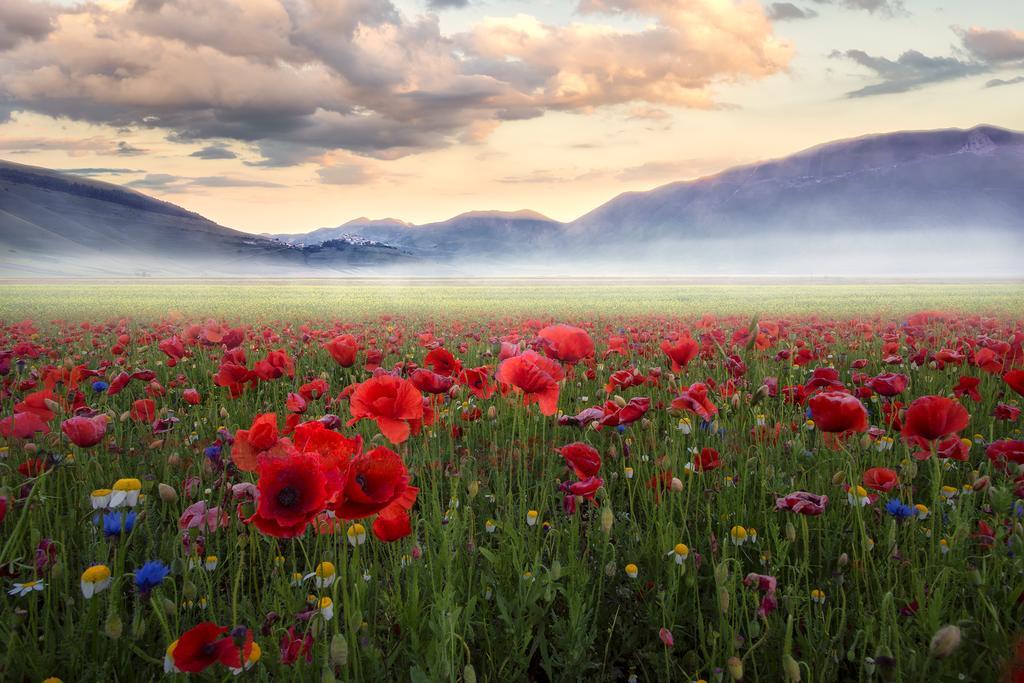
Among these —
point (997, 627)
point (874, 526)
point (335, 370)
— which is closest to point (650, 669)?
point (997, 627)

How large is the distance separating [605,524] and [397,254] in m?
194

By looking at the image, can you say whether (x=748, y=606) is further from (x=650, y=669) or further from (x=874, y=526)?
(x=874, y=526)

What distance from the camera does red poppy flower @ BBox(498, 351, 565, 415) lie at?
237 cm

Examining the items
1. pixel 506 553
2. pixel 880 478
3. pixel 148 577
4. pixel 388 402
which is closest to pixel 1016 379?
pixel 880 478

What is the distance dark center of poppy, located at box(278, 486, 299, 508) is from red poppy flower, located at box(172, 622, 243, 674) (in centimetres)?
24

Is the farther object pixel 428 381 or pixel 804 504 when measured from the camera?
pixel 428 381

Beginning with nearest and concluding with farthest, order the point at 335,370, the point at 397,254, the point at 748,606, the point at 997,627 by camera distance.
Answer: the point at 997,627
the point at 748,606
the point at 335,370
the point at 397,254

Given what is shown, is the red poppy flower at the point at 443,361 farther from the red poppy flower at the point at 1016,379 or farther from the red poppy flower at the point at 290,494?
the red poppy flower at the point at 1016,379

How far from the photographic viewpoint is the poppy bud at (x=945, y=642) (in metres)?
1.14

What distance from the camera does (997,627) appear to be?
1.44 metres

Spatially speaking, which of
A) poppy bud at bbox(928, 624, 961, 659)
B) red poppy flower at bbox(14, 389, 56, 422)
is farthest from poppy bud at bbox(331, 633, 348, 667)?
red poppy flower at bbox(14, 389, 56, 422)

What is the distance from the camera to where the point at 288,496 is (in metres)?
1.20

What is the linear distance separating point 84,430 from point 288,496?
1183mm

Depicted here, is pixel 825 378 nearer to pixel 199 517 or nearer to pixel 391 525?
pixel 391 525
